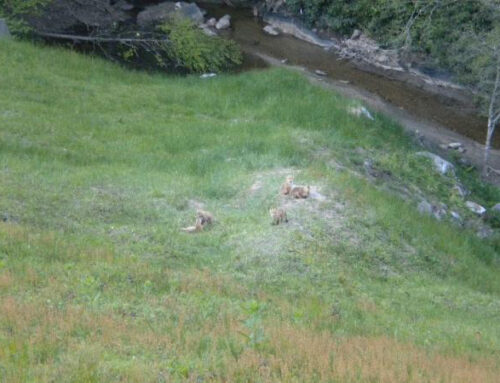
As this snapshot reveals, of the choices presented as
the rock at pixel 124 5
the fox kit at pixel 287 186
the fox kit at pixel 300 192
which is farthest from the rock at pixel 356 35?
the fox kit at pixel 300 192

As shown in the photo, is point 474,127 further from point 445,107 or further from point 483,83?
point 483,83

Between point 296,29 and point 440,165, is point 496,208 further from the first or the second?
point 296,29

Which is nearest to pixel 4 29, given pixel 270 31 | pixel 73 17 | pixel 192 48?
pixel 73 17

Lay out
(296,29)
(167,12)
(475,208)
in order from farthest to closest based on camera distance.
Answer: (296,29) → (167,12) → (475,208)

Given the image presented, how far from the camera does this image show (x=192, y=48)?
25.5m

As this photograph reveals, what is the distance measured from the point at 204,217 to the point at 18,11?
52.5 ft

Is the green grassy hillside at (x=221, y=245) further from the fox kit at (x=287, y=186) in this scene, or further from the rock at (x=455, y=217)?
the rock at (x=455, y=217)

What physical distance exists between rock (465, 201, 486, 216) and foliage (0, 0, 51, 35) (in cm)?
1631

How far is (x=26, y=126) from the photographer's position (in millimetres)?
16375

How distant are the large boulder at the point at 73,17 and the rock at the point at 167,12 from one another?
518 centimetres

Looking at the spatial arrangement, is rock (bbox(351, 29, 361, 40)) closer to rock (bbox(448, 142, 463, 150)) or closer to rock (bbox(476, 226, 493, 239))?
rock (bbox(448, 142, 463, 150))

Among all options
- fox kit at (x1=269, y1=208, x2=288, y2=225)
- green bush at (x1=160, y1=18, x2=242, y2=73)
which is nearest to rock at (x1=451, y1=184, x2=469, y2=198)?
fox kit at (x1=269, y1=208, x2=288, y2=225)

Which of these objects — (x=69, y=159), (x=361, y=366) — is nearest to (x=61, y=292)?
(x=361, y=366)

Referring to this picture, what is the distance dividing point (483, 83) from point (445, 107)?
6.21 m
